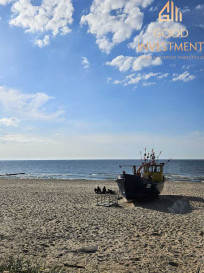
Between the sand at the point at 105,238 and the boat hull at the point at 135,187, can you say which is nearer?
the sand at the point at 105,238

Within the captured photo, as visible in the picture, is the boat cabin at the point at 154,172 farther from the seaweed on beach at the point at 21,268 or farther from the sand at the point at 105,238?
the seaweed on beach at the point at 21,268

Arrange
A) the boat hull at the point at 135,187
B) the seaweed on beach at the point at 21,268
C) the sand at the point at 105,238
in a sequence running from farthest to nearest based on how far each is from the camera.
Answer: the boat hull at the point at 135,187 → the sand at the point at 105,238 → the seaweed on beach at the point at 21,268

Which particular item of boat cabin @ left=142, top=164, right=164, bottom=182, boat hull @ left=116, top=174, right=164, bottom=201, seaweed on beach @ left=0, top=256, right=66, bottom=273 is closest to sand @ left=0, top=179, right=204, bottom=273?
seaweed on beach @ left=0, top=256, right=66, bottom=273

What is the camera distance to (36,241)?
983 cm

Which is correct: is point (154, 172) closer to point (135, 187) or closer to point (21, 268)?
point (135, 187)

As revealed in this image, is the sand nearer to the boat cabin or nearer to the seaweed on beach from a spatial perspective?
the seaweed on beach

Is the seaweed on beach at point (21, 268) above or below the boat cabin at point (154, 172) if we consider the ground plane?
below

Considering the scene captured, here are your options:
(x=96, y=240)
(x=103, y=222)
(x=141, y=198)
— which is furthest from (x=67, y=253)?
(x=141, y=198)

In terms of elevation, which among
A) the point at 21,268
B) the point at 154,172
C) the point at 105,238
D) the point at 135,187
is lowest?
the point at 105,238

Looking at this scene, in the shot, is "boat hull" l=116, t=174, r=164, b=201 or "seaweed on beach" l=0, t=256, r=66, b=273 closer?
"seaweed on beach" l=0, t=256, r=66, b=273

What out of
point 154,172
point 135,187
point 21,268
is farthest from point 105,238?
point 154,172

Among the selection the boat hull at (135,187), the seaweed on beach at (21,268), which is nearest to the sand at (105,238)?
the seaweed on beach at (21,268)

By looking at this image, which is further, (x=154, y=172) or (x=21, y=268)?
(x=154, y=172)

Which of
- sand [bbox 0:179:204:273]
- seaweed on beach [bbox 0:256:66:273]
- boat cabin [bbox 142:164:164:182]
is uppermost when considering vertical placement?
boat cabin [bbox 142:164:164:182]
